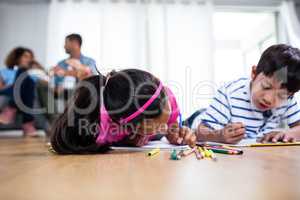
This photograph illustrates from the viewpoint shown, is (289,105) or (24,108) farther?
(24,108)

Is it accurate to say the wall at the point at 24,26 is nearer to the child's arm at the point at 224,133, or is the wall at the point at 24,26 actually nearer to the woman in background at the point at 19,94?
the woman in background at the point at 19,94

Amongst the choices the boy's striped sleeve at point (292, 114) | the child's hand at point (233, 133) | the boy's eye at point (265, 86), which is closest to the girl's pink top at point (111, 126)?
the child's hand at point (233, 133)

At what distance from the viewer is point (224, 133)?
2.52ft

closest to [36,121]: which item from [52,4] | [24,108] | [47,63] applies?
[24,108]

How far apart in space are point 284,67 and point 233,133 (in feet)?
0.67

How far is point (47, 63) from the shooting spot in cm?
249

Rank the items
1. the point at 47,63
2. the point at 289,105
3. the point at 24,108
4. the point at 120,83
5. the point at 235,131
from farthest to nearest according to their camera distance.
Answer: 1. the point at 47,63
2. the point at 24,108
3. the point at 289,105
4. the point at 235,131
5. the point at 120,83

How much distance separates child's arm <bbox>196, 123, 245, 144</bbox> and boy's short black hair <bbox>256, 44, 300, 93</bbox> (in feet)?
0.49

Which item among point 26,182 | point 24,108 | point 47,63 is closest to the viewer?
point 26,182

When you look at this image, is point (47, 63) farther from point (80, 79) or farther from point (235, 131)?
point (235, 131)

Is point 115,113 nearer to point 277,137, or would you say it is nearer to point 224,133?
point 224,133

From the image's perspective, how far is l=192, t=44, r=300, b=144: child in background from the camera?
748 mm

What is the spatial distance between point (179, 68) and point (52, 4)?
1.19 metres

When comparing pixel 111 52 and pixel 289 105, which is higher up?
pixel 111 52
